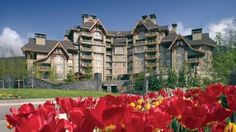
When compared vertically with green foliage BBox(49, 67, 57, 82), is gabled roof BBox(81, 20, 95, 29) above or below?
above

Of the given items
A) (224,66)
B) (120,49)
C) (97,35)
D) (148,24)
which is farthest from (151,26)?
(224,66)

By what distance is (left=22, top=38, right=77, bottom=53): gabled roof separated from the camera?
7444cm

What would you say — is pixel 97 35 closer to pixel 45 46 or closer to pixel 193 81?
pixel 45 46

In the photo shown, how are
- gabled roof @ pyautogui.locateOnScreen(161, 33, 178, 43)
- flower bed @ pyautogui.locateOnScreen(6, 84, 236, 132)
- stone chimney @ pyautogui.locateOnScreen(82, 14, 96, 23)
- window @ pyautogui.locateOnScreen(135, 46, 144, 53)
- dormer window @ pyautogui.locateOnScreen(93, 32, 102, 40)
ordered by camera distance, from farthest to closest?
stone chimney @ pyautogui.locateOnScreen(82, 14, 96, 23)
dormer window @ pyautogui.locateOnScreen(93, 32, 102, 40)
window @ pyautogui.locateOnScreen(135, 46, 144, 53)
gabled roof @ pyautogui.locateOnScreen(161, 33, 178, 43)
flower bed @ pyautogui.locateOnScreen(6, 84, 236, 132)

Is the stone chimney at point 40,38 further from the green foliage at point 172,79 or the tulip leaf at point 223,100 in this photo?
the tulip leaf at point 223,100

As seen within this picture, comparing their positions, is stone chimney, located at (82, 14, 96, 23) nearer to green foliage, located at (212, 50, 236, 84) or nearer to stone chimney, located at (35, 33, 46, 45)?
stone chimney, located at (35, 33, 46, 45)

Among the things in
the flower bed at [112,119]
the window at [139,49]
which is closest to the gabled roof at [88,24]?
the window at [139,49]

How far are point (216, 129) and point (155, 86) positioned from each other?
145 ft

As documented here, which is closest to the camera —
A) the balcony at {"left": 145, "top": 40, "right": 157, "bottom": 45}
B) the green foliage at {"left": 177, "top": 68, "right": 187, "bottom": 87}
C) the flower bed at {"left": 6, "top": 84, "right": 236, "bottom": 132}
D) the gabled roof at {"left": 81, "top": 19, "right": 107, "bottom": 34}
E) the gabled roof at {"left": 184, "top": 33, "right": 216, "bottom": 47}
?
the flower bed at {"left": 6, "top": 84, "right": 236, "bottom": 132}

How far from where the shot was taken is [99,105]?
118 cm

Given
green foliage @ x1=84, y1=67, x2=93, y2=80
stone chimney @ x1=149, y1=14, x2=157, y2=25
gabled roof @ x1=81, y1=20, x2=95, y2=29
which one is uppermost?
stone chimney @ x1=149, y1=14, x2=157, y2=25

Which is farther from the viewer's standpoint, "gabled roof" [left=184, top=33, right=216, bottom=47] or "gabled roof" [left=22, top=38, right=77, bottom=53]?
"gabled roof" [left=184, top=33, right=216, bottom=47]

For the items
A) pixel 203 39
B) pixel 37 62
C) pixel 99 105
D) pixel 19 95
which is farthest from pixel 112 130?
pixel 203 39

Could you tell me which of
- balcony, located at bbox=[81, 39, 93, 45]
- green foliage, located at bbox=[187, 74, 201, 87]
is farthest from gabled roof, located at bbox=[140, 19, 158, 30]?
green foliage, located at bbox=[187, 74, 201, 87]
